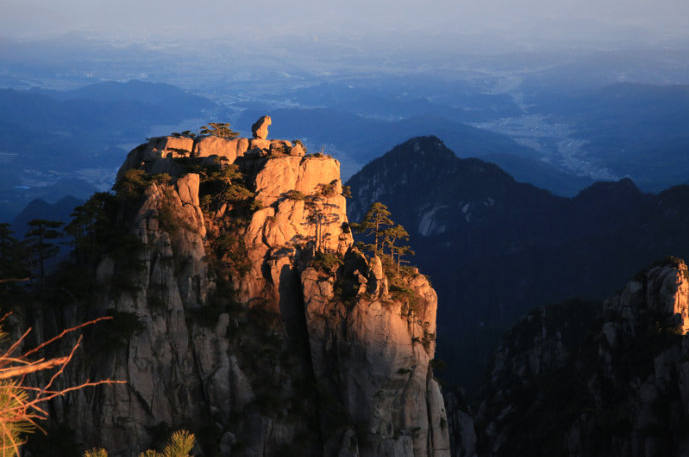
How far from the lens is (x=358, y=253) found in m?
42.7

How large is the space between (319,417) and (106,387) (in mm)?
14136

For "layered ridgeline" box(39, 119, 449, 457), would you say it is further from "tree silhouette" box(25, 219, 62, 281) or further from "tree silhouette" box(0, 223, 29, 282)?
"tree silhouette" box(0, 223, 29, 282)

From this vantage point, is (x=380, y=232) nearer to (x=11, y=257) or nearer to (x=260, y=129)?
(x=260, y=129)

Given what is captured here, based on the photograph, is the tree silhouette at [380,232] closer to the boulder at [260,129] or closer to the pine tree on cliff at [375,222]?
the pine tree on cliff at [375,222]

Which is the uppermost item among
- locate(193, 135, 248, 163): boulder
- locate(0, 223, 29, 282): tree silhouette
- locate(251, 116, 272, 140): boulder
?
locate(251, 116, 272, 140): boulder

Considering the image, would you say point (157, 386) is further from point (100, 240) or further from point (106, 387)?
point (100, 240)

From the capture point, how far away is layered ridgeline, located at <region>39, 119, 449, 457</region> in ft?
122

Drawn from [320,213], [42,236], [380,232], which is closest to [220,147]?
[320,213]

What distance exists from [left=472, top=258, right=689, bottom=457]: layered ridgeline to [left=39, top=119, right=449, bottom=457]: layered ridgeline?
29.6 meters

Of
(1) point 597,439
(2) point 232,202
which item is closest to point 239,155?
(2) point 232,202

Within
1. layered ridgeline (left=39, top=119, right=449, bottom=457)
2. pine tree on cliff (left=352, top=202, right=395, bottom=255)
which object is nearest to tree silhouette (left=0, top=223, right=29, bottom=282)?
layered ridgeline (left=39, top=119, right=449, bottom=457)

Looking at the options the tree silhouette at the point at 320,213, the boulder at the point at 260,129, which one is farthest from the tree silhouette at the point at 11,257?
the boulder at the point at 260,129

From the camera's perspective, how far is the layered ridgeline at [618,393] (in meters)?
58.8

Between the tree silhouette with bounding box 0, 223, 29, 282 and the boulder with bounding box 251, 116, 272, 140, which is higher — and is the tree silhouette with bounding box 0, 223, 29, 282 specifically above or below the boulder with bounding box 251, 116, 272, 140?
below
